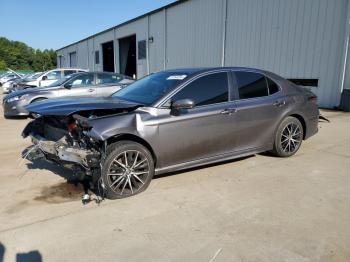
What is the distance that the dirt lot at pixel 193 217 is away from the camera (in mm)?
3027

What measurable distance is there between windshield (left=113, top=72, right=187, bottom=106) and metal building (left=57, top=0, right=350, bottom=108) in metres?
9.35

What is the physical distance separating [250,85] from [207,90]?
3.03 feet

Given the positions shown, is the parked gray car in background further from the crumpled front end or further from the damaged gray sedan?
the crumpled front end

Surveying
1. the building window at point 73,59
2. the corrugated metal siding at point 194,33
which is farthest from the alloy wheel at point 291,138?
the building window at point 73,59

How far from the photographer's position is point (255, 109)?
5.32 metres

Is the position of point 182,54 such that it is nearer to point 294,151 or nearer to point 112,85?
point 112,85

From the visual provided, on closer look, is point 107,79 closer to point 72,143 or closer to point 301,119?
point 301,119

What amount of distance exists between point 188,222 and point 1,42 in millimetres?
127361

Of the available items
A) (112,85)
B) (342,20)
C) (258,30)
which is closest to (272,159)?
(112,85)

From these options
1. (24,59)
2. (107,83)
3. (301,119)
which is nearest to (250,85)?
(301,119)

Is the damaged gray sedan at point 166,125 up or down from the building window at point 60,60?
down

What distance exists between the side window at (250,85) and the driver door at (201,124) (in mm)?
235

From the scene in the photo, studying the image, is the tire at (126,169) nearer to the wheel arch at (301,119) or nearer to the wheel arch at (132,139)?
the wheel arch at (132,139)

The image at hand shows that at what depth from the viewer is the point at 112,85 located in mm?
11164
